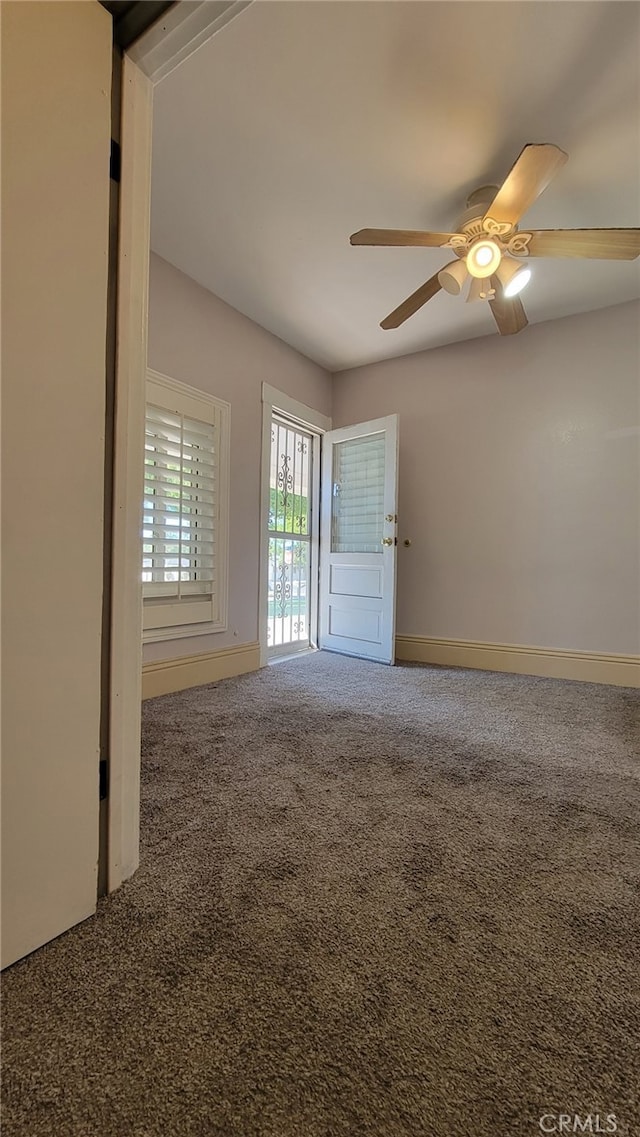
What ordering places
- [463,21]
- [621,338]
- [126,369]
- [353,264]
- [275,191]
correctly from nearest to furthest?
1. [126,369]
2. [463,21]
3. [275,191]
4. [353,264]
5. [621,338]


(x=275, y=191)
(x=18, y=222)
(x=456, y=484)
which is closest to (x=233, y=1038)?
(x=18, y=222)

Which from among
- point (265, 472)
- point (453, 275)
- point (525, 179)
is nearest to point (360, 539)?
point (265, 472)

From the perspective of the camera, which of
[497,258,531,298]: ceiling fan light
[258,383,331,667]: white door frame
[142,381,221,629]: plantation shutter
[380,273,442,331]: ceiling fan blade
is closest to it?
[497,258,531,298]: ceiling fan light

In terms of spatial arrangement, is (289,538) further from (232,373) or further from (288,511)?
(232,373)

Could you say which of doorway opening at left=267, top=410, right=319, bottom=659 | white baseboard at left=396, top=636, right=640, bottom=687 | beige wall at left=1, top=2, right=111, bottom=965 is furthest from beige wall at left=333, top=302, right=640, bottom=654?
beige wall at left=1, top=2, right=111, bottom=965

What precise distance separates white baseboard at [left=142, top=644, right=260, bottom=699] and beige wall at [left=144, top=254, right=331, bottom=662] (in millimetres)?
43

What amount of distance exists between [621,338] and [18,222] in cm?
336

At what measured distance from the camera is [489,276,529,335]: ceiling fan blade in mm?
2186

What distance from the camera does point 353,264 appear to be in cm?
241

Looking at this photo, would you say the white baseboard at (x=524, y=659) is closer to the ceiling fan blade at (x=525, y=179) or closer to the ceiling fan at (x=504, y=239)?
the ceiling fan at (x=504, y=239)

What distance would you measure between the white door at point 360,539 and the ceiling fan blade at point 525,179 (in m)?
1.62

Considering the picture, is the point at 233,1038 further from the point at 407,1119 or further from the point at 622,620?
the point at 622,620

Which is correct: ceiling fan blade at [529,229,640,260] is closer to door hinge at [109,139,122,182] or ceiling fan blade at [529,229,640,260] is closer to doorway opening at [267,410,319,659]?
door hinge at [109,139,122,182]

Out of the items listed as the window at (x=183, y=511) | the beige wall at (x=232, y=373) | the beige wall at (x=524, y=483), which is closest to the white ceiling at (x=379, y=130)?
the beige wall at (x=232, y=373)
